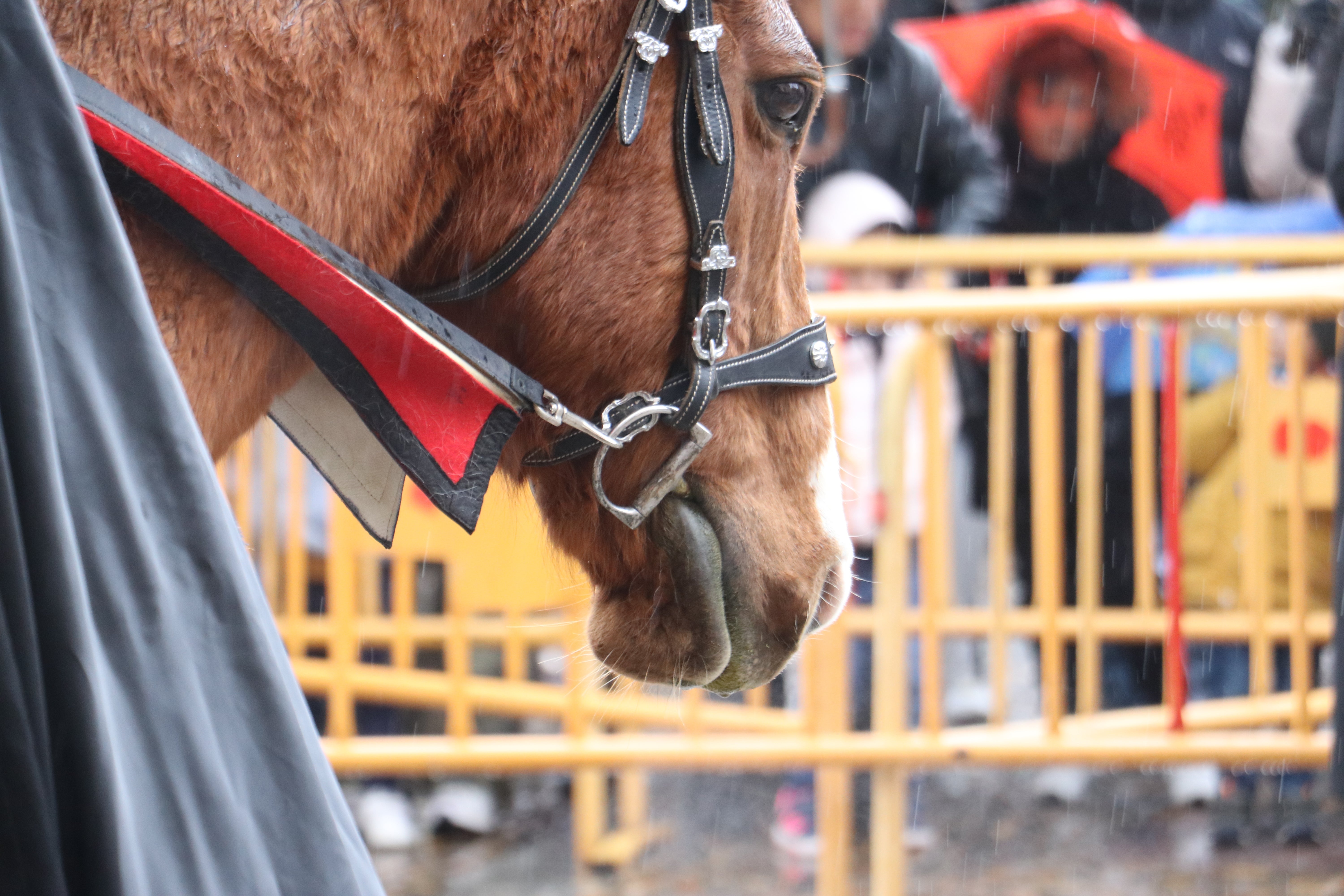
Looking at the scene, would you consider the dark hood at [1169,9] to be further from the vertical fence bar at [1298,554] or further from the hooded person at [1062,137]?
the vertical fence bar at [1298,554]

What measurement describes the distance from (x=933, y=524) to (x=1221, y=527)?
1.12 metres

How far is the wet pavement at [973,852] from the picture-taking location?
457cm

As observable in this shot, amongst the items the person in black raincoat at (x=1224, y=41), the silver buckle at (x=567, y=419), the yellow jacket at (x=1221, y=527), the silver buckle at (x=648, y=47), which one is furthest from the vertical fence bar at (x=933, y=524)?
the person in black raincoat at (x=1224, y=41)

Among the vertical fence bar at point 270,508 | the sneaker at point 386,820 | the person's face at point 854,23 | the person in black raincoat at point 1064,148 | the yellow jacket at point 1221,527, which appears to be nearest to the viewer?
the vertical fence bar at point 270,508

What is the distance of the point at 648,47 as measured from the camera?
148 cm

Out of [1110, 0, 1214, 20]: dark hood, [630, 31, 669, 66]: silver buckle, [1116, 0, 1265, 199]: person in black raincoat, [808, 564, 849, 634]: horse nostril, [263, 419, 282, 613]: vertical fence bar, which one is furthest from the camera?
[1110, 0, 1214, 20]: dark hood

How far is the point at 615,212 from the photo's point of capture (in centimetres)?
156

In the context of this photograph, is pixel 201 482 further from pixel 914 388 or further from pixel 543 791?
pixel 543 791

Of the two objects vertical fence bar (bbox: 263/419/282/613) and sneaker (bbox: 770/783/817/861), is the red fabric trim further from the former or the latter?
sneaker (bbox: 770/783/817/861)

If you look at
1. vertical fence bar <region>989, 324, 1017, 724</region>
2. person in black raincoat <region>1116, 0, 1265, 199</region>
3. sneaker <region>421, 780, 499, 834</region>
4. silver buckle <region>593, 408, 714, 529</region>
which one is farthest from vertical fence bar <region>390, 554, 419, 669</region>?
person in black raincoat <region>1116, 0, 1265, 199</region>

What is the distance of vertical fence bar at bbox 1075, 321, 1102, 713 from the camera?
3934 millimetres

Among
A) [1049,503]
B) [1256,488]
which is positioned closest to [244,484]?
[1049,503]

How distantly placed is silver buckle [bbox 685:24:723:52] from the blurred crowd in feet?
7.89

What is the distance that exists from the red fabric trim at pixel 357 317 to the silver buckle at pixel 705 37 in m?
0.46
